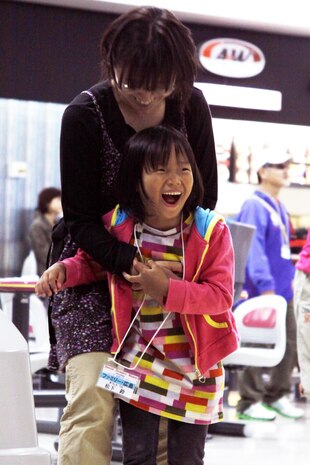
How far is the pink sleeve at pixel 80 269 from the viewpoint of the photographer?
271 cm

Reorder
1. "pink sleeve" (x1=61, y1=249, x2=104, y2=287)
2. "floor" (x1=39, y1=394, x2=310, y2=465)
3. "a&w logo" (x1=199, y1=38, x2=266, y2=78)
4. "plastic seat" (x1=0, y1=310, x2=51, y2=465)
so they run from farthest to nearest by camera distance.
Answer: "a&w logo" (x1=199, y1=38, x2=266, y2=78), "floor" (x1=39, y1=394, x2=310, y2=465), "pink sleeve" (x1=61, y1=249, x2=104, y2=287), "plastic seat" (x1=0, y1=310, x2=51, y2=465)

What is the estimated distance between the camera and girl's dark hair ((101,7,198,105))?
2.51 meters

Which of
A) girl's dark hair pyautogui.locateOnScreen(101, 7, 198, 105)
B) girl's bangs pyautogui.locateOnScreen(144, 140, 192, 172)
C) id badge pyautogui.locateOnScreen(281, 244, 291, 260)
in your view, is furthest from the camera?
id badge pyautogui.locateOnScreen(281, 244, 291, 260)

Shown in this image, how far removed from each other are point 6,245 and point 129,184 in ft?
27.3

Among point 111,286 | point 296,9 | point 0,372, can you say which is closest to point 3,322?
point 0,372

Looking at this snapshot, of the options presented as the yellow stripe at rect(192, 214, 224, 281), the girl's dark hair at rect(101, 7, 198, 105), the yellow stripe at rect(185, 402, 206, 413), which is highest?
the girl's dark hair at rect(101, 7, 198, 105)

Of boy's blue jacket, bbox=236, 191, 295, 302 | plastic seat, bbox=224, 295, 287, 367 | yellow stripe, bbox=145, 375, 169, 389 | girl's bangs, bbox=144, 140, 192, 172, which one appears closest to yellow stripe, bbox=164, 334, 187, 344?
yellow stripe, bbox=145, 375, 169, 389

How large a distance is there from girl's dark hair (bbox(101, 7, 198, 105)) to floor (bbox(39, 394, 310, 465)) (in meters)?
2.80

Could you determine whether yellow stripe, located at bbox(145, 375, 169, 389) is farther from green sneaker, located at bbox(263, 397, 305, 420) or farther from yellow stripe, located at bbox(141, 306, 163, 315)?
green sneaker, located at bbox(263, 397, 305, 420)

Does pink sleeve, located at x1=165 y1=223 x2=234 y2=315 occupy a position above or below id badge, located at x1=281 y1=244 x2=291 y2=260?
above

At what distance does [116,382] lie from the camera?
102 inches

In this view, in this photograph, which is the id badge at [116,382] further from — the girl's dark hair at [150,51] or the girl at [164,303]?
the girl's dark hair at [150,51]

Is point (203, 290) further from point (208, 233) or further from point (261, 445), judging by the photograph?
point (261, 445)

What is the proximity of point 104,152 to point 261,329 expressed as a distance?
3942 mm
